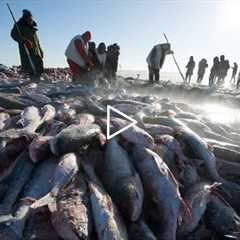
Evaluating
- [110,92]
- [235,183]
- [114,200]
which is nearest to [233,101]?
[110,92]

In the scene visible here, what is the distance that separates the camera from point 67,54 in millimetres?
13344

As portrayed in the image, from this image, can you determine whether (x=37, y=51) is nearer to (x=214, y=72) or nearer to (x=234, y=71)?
(x=214, y=72)

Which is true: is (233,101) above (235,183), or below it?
below

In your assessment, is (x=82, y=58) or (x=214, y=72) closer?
(x=82, y=58)

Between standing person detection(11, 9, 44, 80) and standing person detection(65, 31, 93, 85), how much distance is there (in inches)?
45.4

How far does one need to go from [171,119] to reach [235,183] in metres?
1.65

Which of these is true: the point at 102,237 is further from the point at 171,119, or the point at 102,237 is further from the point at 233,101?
the point at 233,101

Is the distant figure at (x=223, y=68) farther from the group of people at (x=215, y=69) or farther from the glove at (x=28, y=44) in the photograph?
the glove at (x=28, y=44)

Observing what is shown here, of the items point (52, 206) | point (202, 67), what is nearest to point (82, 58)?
point (52, 206)

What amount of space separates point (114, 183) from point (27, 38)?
982 cm

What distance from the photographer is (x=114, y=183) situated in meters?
4.57

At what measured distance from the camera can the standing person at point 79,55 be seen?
42.5 ft

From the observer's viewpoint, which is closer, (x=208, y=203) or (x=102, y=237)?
(x=102, y=237)

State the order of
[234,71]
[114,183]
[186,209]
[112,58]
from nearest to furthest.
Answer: [186,209] < [114,183] < [112,58] < [234,71]
